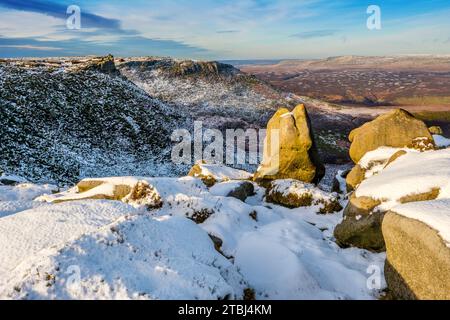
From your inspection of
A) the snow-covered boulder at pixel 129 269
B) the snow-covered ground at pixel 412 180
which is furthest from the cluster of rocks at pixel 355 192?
the snow-covered boulder at pixel 129 269

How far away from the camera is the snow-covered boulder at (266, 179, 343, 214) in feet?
66.7

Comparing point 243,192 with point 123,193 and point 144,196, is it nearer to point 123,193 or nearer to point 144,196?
point 144,196

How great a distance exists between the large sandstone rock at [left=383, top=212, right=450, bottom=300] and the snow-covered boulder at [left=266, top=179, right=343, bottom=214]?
34.2ft

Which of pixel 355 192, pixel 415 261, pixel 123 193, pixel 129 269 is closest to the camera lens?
pixel 129 269

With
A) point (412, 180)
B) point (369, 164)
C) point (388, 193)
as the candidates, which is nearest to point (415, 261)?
point (412, 180)

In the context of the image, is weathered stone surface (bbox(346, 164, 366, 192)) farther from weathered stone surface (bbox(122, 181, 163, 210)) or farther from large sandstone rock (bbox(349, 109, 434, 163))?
weathered stone surface (bbox(122, 181, 163, 210))

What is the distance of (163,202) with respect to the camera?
1720 centimetres

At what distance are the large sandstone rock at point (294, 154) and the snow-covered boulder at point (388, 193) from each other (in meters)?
10.7

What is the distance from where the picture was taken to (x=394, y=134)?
22.7 m

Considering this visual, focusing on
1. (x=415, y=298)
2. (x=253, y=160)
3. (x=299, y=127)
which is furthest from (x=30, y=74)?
(x=415, y=298)

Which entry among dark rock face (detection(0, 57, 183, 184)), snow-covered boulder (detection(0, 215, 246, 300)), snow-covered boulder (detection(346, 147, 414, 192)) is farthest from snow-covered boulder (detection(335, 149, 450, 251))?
dark rock face (detection(0, 57, 183, 184))

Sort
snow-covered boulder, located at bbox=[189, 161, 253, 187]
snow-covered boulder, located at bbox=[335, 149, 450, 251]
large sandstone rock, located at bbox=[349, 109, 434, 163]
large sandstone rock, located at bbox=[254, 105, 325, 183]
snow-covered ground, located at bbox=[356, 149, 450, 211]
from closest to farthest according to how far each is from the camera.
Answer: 1. snow-covered ground, located at bbox=[356, 149, 450, 211]
2. snow-covered boulder, located at bbox=[335, 149, 450, 251]
3. large sandstone rock, located at bbox=[349, 109, 434, 163]
4. snow-covered boulder, located at bbox=[189, 161, 253, 187]
5. large sandstone rock, located at bbox=[254, 105, 325, 183]

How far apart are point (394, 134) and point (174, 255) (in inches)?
791

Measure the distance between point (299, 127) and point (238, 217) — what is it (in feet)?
44.4
